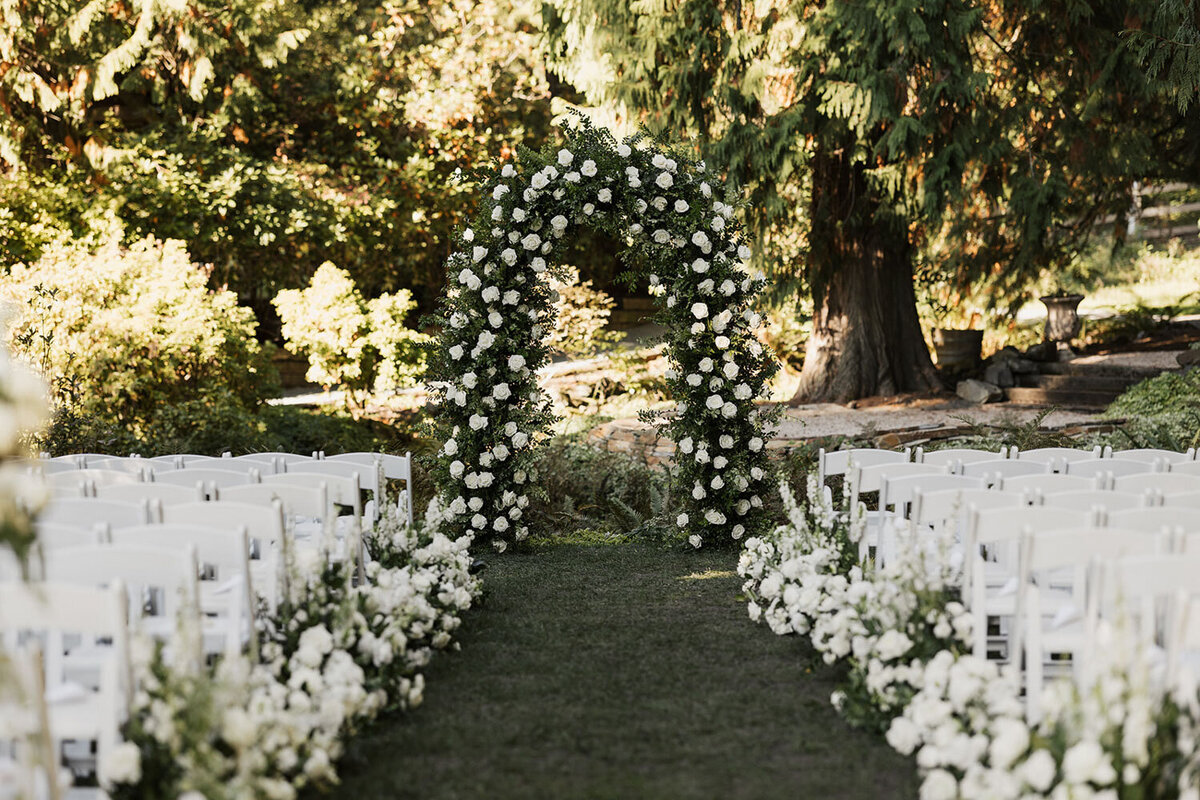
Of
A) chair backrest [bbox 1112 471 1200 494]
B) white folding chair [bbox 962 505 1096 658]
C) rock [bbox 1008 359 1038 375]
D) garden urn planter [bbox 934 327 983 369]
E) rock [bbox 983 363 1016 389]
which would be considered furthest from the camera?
garden urn planter [bbox 934 327 983 369]

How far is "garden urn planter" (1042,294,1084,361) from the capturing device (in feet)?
51.0

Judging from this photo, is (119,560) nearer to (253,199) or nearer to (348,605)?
(348,605)

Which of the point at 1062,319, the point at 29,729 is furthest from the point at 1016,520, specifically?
the point at 1062,319

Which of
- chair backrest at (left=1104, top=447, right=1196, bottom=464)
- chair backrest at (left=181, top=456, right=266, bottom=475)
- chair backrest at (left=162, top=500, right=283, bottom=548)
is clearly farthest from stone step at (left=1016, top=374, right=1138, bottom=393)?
chair backrest at (left=162, top=500, right=283, bottom=548)

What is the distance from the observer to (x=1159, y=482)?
5.40m

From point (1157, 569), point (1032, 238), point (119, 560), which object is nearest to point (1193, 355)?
point (1032, 238)

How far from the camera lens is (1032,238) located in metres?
11.2

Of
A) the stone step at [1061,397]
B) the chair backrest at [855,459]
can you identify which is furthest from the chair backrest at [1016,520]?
the stone step at [1061,397]

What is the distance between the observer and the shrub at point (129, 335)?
9797mm

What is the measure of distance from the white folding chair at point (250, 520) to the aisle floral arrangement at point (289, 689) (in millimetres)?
119

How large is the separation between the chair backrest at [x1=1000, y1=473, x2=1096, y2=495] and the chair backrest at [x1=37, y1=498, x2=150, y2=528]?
3.90 metres

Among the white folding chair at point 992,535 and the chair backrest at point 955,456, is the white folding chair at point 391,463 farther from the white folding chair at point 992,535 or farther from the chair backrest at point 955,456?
the white folding chair at point 992,535

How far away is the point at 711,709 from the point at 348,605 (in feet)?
4.78

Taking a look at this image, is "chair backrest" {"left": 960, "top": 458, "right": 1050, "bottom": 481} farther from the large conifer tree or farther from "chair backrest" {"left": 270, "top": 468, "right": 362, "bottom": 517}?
the large conifer tree
